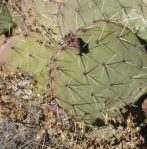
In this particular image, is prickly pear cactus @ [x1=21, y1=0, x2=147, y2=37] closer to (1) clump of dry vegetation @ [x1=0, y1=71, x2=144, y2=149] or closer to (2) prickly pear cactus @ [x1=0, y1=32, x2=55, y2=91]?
(2) prickly pear cactus @ [x1=0, y1=32, x2=55, y2=91]

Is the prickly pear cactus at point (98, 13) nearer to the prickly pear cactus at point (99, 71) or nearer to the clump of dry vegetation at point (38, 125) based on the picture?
the prickly pear cactus at point (99, 71)

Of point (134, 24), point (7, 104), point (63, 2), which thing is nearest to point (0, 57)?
point (7, 104)

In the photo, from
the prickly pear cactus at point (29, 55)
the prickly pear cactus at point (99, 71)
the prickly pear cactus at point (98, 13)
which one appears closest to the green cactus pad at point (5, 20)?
the prickly pear cactus at point (29, 55)

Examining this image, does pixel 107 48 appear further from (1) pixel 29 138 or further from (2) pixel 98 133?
(1) pixel 29 138

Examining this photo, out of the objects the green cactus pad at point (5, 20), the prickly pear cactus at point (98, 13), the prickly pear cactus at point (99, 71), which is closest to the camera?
the prickly pear cactus at point (99, 71)

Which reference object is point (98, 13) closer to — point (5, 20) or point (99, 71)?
point (99, 71)
